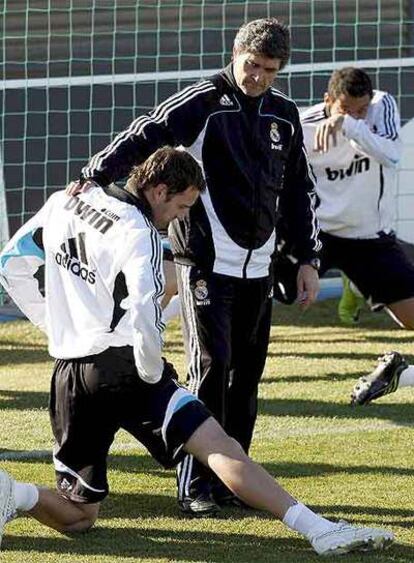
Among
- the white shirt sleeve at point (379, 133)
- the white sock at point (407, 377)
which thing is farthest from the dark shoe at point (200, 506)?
the white shirt sleeve at point (379, 133)

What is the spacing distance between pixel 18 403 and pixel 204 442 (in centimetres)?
333

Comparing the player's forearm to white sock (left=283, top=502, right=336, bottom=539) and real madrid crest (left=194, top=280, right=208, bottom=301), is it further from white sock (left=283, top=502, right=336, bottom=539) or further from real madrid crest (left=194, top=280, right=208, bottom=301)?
white sock (left=283, top=502, right=336, bottom=539)

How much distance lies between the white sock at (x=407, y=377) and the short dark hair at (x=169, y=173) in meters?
→ 3.24

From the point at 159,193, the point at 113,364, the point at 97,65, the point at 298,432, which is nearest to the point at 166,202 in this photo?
the point at 159,193

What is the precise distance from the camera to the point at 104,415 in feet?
19.6

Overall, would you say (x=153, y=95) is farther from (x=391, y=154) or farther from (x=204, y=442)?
(x=204, y=442)

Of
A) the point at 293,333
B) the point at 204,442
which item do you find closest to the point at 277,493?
the point at 204,442

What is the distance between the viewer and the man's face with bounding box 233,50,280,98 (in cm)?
643

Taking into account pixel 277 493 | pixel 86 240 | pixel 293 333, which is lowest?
→ pixel 293 333

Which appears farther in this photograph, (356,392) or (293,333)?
(293,333)

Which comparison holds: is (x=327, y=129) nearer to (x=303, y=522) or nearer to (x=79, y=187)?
(x=79, y=187)

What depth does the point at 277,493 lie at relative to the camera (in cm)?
576

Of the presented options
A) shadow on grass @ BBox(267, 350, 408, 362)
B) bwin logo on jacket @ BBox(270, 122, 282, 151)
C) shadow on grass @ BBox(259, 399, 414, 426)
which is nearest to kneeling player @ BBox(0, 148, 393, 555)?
bwin logo on jacket @ BBox(270, 122, 282, 151)

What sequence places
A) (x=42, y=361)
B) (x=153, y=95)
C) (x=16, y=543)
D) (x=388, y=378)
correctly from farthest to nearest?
1. (x=153, y=95)
2. (x=42, y=361)
3. (x=388, y=378)
4. (x=16, y=543)
